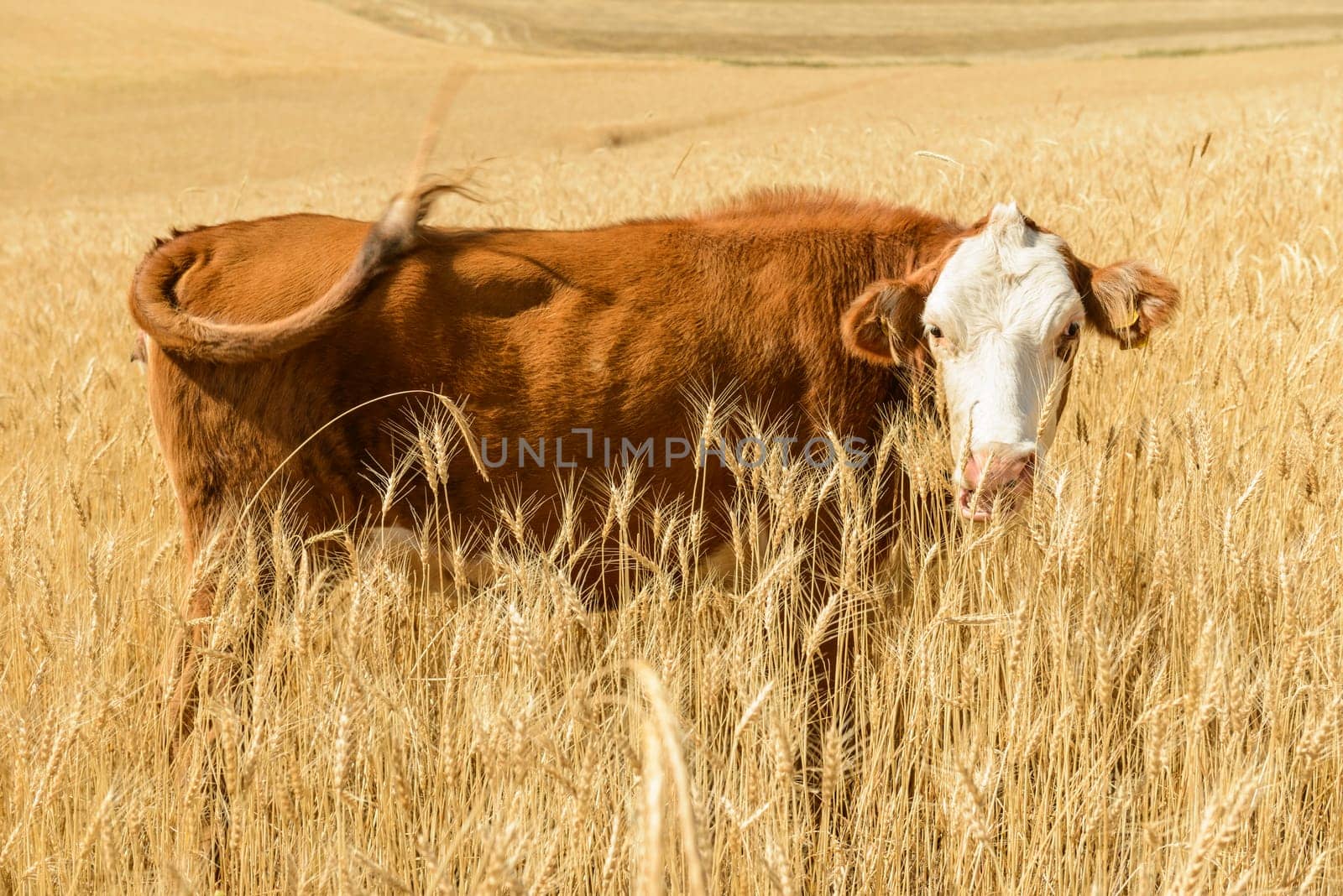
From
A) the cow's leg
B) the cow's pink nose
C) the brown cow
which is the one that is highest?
the brown cow

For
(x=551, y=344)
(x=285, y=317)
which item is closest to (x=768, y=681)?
(x=551, y=344)

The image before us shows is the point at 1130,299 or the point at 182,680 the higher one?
the point at 1130,299

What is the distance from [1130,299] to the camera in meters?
2.93

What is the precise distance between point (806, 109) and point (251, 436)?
30.3 m

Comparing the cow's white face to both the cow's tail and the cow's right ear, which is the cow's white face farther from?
the cow's tail

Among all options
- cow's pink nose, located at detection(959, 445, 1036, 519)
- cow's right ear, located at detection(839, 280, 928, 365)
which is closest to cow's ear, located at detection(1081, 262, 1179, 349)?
cow's right ear, located at detection(839, 280, 928, 365)

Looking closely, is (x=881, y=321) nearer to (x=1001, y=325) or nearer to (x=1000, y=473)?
(x=1001, y=325)

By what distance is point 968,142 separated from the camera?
13.7 m

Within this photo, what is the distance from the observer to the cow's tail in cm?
253

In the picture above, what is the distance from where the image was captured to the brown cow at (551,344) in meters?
2.64

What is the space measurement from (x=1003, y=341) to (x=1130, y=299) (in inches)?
20.6

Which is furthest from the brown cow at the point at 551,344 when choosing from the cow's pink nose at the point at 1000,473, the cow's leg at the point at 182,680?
the cow's leg at the point at 182,680

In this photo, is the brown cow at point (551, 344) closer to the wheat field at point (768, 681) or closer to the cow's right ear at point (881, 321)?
the cow's right ear at point (881, 321)

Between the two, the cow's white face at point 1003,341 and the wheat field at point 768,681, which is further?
the cow's white face at point 1003,341
